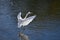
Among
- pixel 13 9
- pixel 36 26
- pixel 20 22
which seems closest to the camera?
pixel 20 22

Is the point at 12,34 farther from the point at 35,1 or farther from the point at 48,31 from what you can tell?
the point at 35,1

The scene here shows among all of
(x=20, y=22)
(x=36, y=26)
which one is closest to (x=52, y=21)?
(x=36, y=26)

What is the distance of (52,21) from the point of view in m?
2.28

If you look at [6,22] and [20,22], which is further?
[6,22]

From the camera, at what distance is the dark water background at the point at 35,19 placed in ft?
6.56

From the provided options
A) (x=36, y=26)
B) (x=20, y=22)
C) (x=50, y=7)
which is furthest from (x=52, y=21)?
(x=20, y=22)

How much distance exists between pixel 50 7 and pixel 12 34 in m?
0.90

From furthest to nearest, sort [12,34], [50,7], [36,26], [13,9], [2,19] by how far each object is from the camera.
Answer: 1. [50,7]
2. [13,9]
3. [2,19]
4. [36,26]
5. [12,34]

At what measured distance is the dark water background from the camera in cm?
200

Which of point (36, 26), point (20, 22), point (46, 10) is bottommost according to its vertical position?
point (20, 22)

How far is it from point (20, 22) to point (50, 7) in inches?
48.5

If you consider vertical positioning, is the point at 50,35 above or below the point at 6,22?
below

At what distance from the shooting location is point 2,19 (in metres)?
2.35

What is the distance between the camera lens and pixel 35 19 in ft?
7.47
